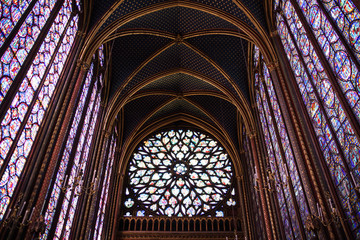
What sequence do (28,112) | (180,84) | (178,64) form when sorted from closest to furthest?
(28,112) → (178,64) → (180,84)

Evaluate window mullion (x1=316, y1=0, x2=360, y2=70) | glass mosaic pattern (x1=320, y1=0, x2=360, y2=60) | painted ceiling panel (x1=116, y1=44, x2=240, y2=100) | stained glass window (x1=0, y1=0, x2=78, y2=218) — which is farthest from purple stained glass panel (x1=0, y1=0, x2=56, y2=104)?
painted ceiling panel (x1=116, y1=44, x2=240, y2=100)

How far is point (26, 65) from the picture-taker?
8484mm

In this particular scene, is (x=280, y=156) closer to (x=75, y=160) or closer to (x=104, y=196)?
(x=75, y=160)

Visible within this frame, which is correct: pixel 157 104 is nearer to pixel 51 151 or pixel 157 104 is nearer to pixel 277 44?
pixel 277 44

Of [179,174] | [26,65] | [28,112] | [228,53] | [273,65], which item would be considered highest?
[228,53]

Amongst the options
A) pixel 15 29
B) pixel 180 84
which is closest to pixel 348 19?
pixel 15 29

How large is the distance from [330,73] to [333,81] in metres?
0.28

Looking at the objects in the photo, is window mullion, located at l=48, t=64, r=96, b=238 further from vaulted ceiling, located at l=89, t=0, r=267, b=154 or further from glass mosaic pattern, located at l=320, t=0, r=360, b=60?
glass mosaic pattern, located at l=320, t=0, r=360, b=60

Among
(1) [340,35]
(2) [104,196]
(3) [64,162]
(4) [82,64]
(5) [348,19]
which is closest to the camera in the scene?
(5) [348,19]

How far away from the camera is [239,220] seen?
1847 centimetres

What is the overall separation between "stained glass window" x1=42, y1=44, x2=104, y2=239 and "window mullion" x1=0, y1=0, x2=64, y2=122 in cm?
254

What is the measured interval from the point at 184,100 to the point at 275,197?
9840 mm

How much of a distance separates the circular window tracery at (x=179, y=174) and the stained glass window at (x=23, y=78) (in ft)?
35.8

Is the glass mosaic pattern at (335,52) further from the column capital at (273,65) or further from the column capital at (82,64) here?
the column capital at (82,64)
